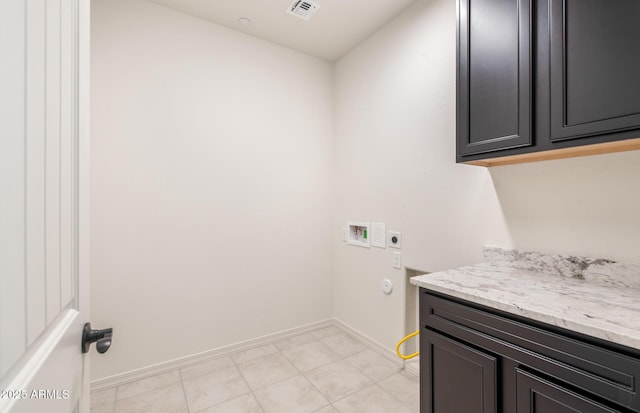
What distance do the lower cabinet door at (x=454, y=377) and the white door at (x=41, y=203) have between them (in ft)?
4.41

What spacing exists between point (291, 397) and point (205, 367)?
0.85 m

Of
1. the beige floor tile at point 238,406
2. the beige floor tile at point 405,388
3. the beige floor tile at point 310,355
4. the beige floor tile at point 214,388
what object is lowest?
the beige floor tile at point 214,388

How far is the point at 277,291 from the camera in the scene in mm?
2869

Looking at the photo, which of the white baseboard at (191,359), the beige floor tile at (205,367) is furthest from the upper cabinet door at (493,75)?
the beige floor tile at (205,367)

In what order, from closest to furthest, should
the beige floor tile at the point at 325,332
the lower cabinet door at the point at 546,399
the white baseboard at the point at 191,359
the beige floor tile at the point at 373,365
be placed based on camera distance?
the lower cabinet door at the point at 546,399, the white baseboard at the point at 191,359, the beige floor tile at the point at 373,365, the beige floor tile at the point at 325,332

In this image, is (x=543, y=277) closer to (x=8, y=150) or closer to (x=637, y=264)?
(x=637, y=264)

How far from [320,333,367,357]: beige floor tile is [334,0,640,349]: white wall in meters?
0.15

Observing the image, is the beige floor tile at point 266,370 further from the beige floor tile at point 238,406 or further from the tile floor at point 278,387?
the beige floor tile at point 238,406

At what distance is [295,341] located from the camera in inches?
111

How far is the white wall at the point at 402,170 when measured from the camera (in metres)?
1.98

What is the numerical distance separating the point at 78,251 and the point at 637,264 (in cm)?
210

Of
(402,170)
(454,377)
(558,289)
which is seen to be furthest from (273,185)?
(558,289)

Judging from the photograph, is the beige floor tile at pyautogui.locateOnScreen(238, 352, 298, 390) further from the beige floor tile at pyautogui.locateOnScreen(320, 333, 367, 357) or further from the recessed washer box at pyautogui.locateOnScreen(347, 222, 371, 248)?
the recessed washer box at pyautogui.locateOnScreen(347, 222, 371, 248)

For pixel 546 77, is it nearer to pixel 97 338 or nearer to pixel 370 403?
pixel 97 338
